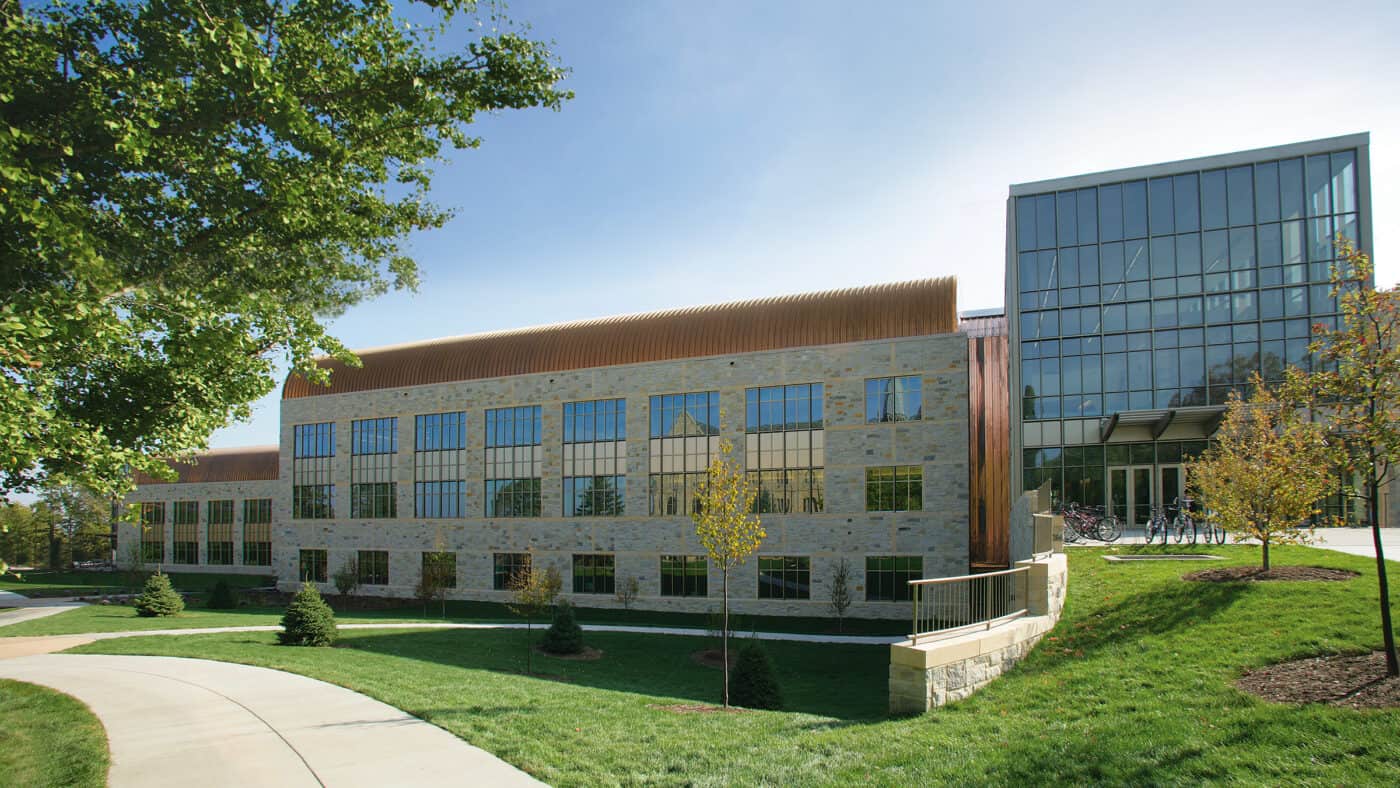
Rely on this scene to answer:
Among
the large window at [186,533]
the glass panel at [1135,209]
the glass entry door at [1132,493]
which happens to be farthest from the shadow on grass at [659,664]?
the large window at [186,533]

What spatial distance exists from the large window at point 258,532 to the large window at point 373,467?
13.7 meters

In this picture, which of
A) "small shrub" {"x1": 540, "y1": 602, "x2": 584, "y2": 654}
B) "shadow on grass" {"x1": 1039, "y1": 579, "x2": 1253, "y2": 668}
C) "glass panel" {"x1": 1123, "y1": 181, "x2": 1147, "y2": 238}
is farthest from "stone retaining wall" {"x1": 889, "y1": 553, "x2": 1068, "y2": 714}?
"glass panel" {"x1": 1123, "y1": 181, "x2": 1147, "y2": 238}

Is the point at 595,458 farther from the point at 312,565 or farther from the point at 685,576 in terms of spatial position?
the point at 312,565

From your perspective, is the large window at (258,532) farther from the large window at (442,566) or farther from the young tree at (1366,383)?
the young tree at (1366,383)

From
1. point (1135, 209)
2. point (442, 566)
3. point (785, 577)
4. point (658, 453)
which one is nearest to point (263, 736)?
point (785, 577)

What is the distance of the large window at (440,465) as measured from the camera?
37.0 meters

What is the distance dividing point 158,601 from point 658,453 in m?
18.7

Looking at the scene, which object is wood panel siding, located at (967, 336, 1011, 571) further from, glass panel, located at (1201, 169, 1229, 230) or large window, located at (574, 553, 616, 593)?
glass panel, located at (1201, 169, 1229, 230)

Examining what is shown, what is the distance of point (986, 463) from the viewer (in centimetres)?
2745

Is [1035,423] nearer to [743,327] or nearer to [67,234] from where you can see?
[743,327]

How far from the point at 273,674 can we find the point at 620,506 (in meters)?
20.0

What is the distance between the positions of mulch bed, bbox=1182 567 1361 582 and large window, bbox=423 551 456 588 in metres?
28.0

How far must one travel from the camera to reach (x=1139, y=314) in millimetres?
36406

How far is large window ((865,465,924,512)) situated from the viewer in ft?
92.6
